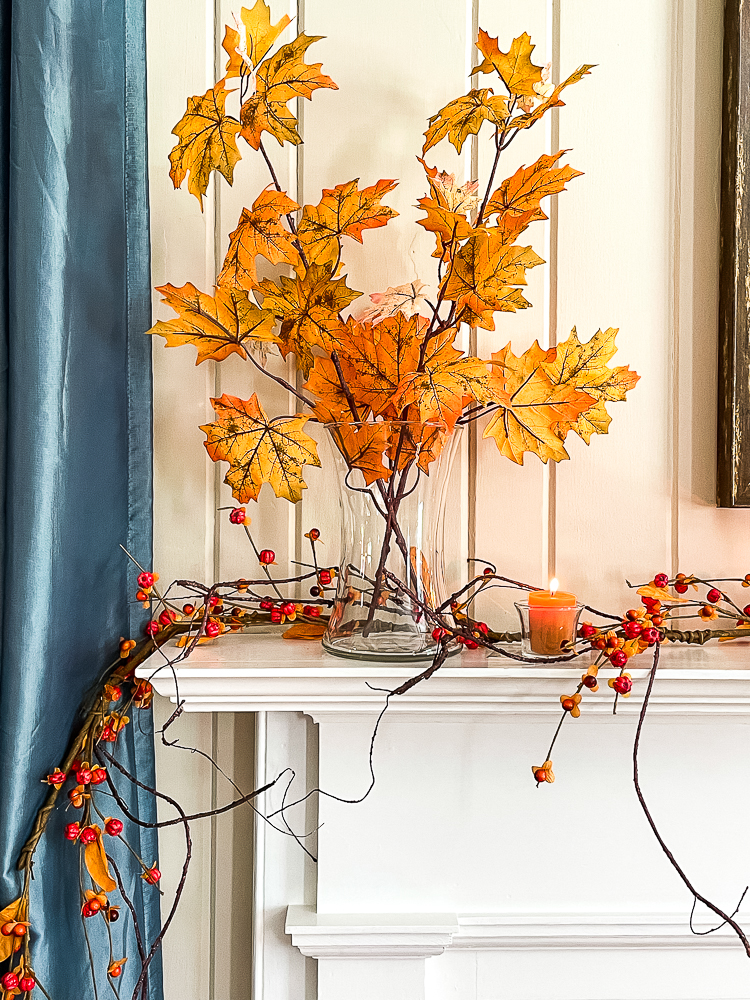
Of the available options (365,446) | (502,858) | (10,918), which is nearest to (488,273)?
(365,446)

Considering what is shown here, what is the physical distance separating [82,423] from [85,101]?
12.7 inches

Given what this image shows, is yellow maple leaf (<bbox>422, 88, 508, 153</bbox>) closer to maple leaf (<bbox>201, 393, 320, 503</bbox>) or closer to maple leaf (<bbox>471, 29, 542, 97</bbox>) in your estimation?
maple leaf (<bbox>471, 29, 542, 97</bbox>)

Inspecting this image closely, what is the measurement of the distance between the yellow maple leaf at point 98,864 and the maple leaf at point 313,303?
51cm

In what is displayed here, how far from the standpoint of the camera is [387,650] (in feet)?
2.27

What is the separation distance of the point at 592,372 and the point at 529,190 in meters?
0.19

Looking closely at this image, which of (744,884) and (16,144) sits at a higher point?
(16,144)

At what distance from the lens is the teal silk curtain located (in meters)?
0.70

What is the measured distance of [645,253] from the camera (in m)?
0.86

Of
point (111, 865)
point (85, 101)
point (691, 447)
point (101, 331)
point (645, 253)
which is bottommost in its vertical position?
point (111, 865)

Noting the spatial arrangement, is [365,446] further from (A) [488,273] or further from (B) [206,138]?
(B) [206,138]

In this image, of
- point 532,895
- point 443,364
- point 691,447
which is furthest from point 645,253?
point 532,895

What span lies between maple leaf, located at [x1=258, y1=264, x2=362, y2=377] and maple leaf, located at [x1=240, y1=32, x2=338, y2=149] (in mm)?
125

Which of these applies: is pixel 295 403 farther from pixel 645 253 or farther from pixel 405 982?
pixel 405 982

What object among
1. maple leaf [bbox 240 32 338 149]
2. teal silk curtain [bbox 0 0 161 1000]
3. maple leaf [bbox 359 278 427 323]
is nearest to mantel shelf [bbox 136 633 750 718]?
teal silk curtain [bbox 0 0 161 1000]
